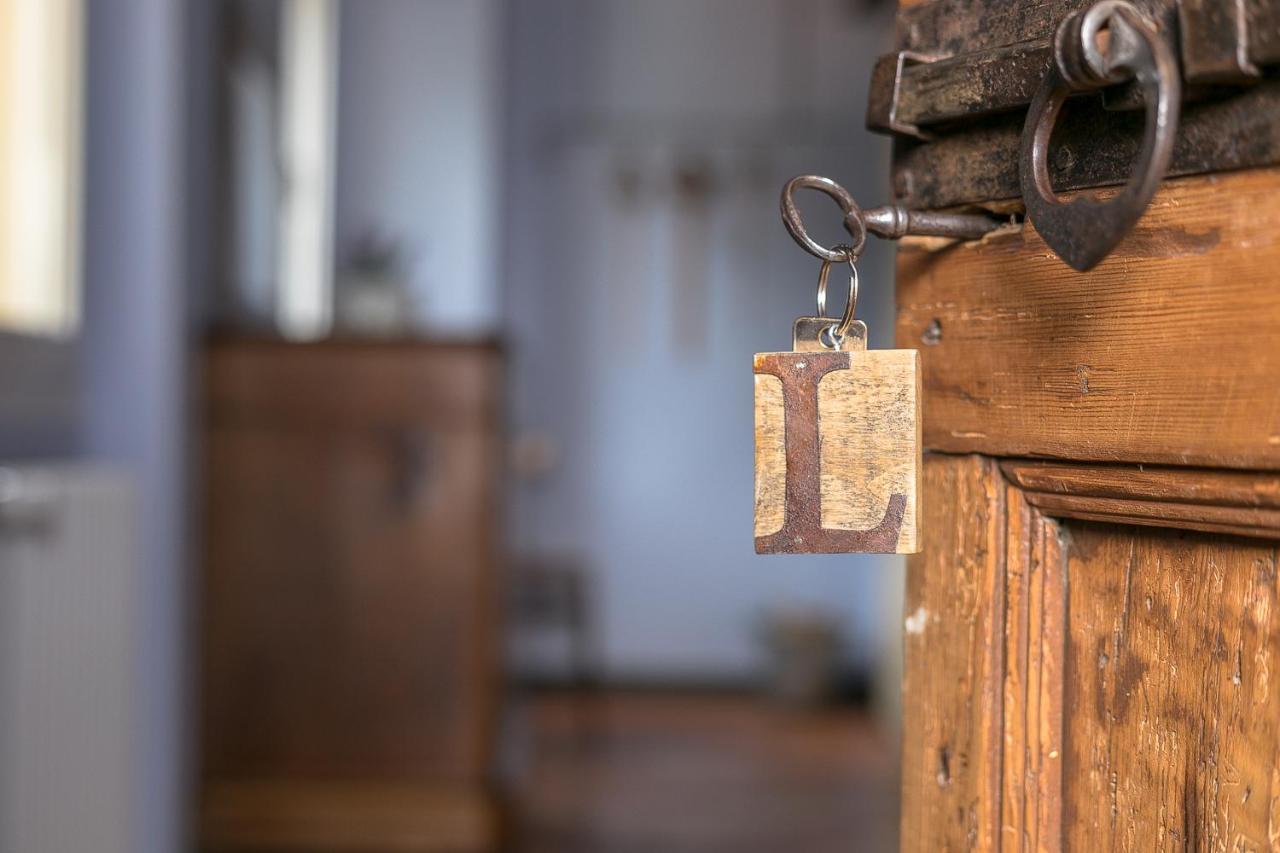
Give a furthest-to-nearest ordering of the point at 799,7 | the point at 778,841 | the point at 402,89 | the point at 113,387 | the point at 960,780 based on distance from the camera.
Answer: the point at 799,7 → the point at 402,89 → the point at 778,841 → the point at 113,387 → the point at 960,780

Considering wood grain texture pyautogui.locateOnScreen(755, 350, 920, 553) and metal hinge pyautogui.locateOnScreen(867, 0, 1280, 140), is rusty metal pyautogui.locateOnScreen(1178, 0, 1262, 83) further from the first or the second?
wood grain texture pyautogui.locateOnScreen(755, 350, 920, 553)

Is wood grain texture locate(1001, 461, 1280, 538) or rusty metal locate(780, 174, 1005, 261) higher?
rusty metal locate(780, 174, 1005, 261)

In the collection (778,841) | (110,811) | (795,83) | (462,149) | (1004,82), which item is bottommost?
(778,841)

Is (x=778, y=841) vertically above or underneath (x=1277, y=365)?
underneath

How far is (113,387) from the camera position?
8.07 feet

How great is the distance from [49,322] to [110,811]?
0.78 metres

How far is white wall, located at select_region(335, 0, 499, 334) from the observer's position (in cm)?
414

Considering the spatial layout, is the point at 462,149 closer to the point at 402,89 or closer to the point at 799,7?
the point at 402,89

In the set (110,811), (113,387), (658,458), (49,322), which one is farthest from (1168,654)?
(658,458)

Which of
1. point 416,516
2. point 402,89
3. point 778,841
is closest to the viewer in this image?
point 416,516

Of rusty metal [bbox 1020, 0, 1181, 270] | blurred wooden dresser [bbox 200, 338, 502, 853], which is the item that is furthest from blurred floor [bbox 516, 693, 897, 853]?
rusty metal [bbox 1020, 0, 1181, 270]

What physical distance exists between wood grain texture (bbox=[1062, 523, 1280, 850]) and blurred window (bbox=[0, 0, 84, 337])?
177 centimetres

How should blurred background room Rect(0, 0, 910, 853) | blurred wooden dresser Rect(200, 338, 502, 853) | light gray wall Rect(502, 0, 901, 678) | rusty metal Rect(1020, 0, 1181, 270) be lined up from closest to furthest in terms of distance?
rusty metal Rect(1020, 0, 1181, 270) → blurred background room Rect(0, 0, 910, 853) → blurred wooden dresser Rect(200, 338, 502, 853) → light gray wall Rect(502, 0, 901, 678)

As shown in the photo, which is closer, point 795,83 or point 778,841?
point 778,841
